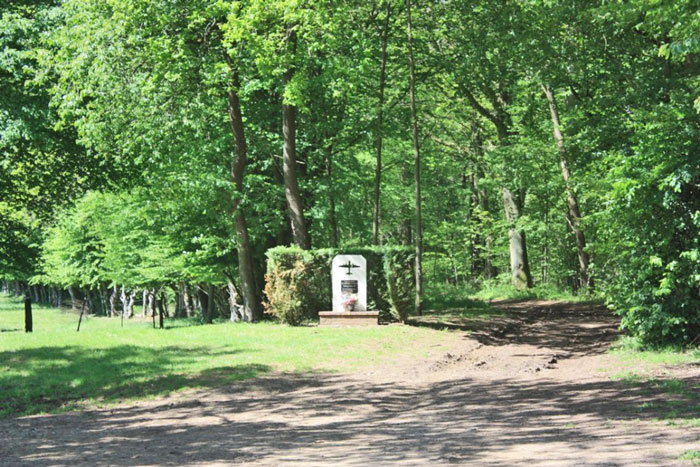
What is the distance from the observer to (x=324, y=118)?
28484mm

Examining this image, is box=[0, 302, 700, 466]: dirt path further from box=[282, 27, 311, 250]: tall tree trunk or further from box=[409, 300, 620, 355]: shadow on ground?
box=[282, 27, 311, 250]: tall tree trunk

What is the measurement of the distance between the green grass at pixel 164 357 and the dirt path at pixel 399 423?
0.96 m

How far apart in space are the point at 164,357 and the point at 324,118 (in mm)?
13540

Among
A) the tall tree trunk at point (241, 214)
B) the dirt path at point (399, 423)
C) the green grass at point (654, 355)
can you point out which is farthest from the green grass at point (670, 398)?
the tall tree trunk at point (241, 214)

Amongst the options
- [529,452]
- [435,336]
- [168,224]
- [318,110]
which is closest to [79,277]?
[168,224]

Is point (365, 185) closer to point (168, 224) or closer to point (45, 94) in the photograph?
point (168, 224)

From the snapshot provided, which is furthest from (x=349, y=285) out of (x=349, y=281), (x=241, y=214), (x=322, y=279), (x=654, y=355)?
(x=654, y=355)

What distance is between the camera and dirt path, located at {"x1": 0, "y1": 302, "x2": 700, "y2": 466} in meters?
8.16

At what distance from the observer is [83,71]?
21.9 metres

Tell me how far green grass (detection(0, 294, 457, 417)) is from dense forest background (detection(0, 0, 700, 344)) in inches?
151

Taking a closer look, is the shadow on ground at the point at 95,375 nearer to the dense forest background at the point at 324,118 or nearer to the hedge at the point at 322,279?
the hedge at the point at 322,279

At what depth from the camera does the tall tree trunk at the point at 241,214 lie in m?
24.4

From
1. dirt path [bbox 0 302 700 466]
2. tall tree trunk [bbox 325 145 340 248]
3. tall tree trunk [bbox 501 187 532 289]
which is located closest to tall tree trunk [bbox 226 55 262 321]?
tall tree trunk [bbox 325 145 340 248]

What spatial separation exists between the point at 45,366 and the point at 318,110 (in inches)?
582
